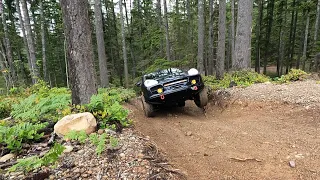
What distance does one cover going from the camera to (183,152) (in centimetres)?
366

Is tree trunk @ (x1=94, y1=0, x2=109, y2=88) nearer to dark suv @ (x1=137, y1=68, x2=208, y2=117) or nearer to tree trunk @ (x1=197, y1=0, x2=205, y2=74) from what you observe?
tree trunk @ (x1=197, y1=0, x2=205, y2=74)

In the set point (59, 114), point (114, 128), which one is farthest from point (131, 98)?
point (114, 128)

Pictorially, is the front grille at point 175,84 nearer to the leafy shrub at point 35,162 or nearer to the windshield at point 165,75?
the windshield at point 165,75

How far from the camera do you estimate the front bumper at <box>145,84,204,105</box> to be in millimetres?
5599

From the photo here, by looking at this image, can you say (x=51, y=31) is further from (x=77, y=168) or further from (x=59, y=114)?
(x=77, y=168)

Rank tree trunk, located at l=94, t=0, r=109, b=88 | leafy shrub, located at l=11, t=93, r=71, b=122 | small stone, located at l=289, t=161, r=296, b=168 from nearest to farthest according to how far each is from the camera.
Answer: small stone, located at l=289, t=161, r=296, b=168
leafy shrub, located at l=11, t=93, r=71, b=122
tree trunk, located at l=94, t=0, r=109, b=88

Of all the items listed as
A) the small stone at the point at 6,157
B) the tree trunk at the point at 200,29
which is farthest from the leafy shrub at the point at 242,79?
the small stone at the point at 6,157

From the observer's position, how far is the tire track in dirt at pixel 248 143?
2994mm

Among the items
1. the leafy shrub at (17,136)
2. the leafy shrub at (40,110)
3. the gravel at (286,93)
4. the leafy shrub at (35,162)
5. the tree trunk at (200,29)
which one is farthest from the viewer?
the tree trunk at (200,29)

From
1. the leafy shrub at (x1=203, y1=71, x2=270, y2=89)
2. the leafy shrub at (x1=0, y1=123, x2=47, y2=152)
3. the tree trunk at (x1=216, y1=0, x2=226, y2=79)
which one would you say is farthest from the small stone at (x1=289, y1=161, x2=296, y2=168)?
the tree trunk at (x1=216, y1=0, x2=226, y2=79)

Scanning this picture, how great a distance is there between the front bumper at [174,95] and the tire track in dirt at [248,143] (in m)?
0.59

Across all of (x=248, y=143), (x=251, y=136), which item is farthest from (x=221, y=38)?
(x=248, y=143)

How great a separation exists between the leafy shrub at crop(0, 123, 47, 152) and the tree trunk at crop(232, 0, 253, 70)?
27.0ft

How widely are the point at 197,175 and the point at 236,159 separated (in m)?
0.77
